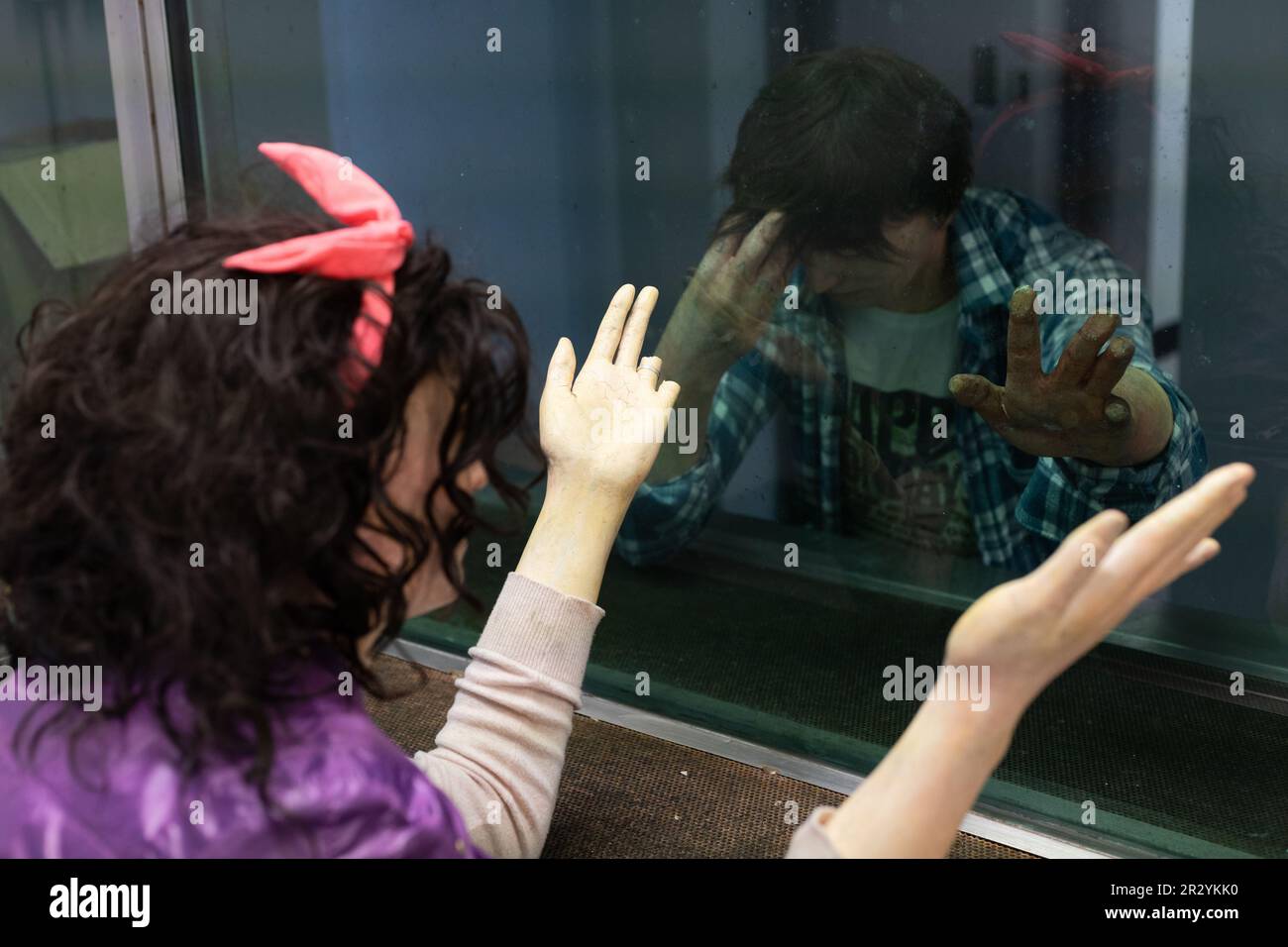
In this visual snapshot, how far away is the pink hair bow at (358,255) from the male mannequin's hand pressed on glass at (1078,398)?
0.54 meters

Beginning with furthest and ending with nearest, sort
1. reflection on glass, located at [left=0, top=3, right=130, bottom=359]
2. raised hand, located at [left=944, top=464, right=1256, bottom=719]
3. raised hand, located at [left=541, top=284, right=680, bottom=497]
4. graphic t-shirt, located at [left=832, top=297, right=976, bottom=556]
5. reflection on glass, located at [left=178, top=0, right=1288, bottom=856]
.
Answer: reflection on glass, located at [left=0, top=3, right=130, bottom=359] < graphic t-shirt, located at [left=832, top=297, right=976, bottom=556] < reflection on glass, located at [left=178, top=0, right=1288, bottom=856] < raised hand, located at [left=541, top=284, right=680, bottom=497] < raised hand, located at [left=944, top=464, right=1256, bottom=719]

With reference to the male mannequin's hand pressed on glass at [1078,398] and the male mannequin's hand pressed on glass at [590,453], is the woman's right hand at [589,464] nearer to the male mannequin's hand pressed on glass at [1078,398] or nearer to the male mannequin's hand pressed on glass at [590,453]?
the male mannequin's hand pressed on glass at [590,453]

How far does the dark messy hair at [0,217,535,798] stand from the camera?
26.2 inches

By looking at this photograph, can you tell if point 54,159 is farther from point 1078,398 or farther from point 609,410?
point 1078,398

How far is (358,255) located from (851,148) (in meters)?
0.66

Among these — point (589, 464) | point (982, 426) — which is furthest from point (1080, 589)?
point (982, 426)

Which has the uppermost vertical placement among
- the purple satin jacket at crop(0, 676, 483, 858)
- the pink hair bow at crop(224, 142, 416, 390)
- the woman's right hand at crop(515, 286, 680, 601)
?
the pink hair bow at crop(224, 142, 416, 390)

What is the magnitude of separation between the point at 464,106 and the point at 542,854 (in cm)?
94

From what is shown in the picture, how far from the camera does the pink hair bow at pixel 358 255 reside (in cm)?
70

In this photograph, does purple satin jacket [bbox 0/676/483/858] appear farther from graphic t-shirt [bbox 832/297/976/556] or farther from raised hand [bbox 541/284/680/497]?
graphic t-shirt [bbox 832/297/976/556]

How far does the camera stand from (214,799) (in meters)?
0.69

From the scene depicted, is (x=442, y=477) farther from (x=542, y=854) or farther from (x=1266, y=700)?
(x=1266, y=700)

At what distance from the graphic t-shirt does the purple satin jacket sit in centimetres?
76

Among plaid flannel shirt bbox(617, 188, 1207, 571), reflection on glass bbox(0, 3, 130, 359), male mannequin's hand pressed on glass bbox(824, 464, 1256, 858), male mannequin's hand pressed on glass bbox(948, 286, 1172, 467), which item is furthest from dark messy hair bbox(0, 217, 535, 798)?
reflection on glass bbox(0, 3, 130, 359)
